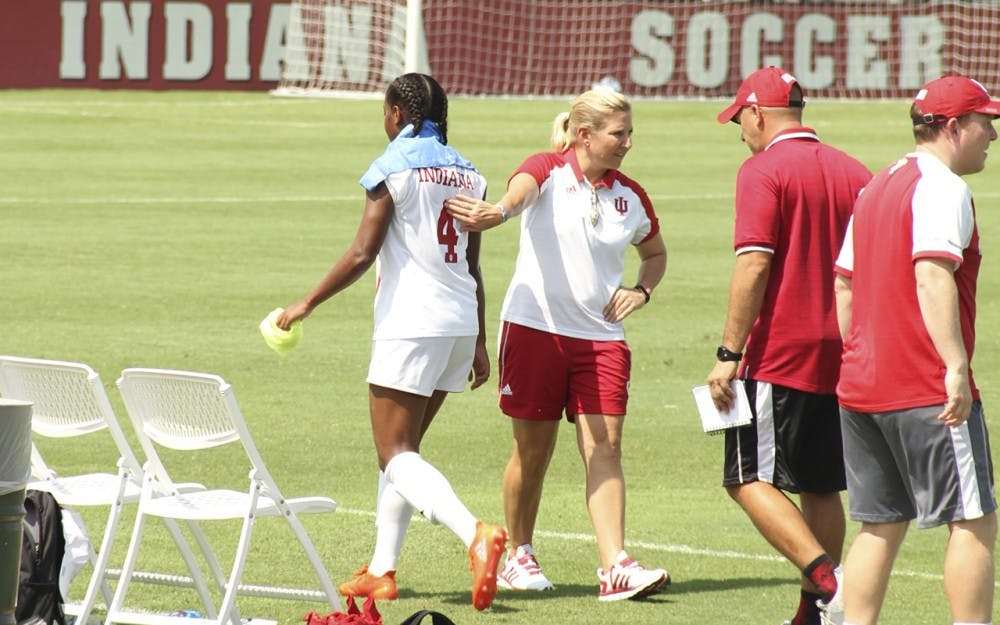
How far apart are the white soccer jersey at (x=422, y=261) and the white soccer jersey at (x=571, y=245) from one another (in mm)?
473

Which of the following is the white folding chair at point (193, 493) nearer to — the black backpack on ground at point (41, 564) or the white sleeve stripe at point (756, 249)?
the black backpack on ground at point (41, 564)

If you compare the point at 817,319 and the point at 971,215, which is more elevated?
the point at 971,215

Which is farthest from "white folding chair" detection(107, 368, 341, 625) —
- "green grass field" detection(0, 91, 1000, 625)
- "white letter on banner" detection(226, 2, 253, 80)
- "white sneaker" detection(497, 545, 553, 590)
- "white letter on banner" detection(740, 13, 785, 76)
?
"white letter on banner" detection(740, 13, 785, 76)

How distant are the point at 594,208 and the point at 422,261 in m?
0.84

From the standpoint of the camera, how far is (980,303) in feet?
54.1

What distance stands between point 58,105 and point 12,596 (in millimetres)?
29874

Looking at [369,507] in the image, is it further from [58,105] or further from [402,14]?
[402,14]

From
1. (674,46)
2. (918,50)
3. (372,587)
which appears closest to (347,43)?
(674,46)

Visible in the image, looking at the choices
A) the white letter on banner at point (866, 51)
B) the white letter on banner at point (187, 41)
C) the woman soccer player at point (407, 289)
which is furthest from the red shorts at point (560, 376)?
the white letter on banner at point (866, 51)

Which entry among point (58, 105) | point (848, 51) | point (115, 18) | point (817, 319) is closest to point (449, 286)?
point (817, 319)

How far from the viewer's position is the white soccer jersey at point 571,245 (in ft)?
24.8

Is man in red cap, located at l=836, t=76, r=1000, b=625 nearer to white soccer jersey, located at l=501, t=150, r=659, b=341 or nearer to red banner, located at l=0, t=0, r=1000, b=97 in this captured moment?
white soccer jersey, located at l=501, t=150, r=659, b=341

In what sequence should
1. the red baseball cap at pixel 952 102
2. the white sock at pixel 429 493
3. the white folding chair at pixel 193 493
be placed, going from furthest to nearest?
the white sock at pixel 429 493 → the white folding chair at pixel 193 493 → the red baseball cap at pixel 952 102

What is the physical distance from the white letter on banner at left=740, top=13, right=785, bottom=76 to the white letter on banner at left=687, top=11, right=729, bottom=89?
1.29ft
